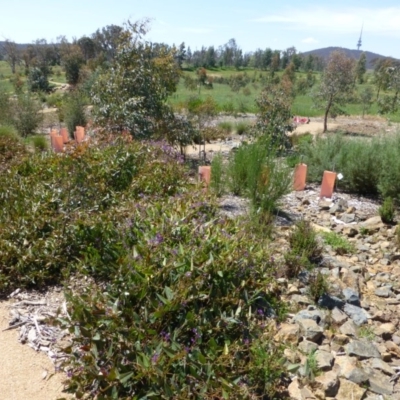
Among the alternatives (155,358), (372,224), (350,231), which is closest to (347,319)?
(155,358)

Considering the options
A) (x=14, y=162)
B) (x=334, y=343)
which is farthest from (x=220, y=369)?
(x=14, y=162)

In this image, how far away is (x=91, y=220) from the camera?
3.77 m

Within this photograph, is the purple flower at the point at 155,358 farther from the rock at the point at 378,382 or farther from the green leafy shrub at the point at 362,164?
the green leafy shrub at the point at 362,164

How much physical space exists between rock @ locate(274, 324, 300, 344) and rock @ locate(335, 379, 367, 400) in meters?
0.43

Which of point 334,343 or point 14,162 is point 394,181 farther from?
point 14,162

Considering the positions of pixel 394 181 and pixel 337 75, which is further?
pixel 337 75

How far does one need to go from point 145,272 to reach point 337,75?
44.3 ft

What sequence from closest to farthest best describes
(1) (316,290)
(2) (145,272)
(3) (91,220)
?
(2) (145,272)
(1) (316,290)
(3) (91,220)

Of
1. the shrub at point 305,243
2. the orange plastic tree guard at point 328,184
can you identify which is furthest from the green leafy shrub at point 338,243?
the orange plastic tree guard at point 328,184

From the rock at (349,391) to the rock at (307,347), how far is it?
11.0 inches

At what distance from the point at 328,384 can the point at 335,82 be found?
44.1 ft

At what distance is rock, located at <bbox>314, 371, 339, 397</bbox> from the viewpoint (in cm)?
258

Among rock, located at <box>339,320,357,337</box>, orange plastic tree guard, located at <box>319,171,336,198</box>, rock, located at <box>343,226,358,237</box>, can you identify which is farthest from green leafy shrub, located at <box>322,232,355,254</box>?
orange plastic tree guard, located at <box>319,171,336,198</box>

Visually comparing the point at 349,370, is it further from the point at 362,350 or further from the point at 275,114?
the point at 275,114
